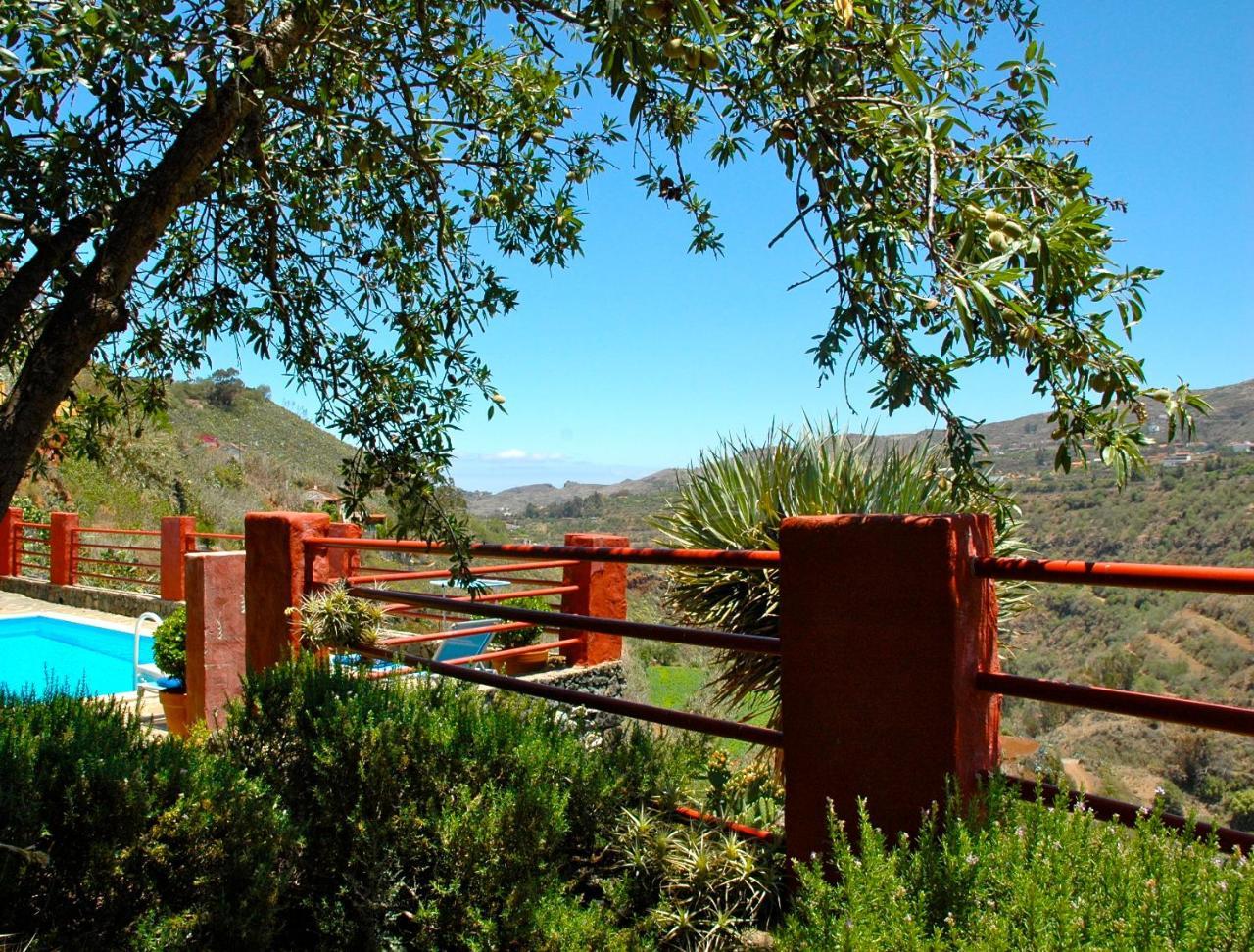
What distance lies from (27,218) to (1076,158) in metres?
3.60

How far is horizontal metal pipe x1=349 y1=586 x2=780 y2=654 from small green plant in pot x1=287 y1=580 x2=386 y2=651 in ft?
1.15

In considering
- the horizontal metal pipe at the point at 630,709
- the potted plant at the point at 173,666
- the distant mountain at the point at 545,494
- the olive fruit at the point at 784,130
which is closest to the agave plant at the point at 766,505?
the horizontal metal pipe at the point at 630,709

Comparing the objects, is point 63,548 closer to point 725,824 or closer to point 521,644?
point 521,644

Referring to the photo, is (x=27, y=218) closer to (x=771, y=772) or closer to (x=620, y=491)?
(x=771, y=772)

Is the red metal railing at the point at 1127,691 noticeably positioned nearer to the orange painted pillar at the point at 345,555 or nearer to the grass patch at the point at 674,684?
the orange painted pillar at the point at 345,555

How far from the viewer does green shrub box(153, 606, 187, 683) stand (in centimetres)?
809

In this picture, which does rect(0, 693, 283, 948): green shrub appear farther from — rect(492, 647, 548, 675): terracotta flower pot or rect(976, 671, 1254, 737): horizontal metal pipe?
rect(492, 647, 548, 675): terracotta flower pot

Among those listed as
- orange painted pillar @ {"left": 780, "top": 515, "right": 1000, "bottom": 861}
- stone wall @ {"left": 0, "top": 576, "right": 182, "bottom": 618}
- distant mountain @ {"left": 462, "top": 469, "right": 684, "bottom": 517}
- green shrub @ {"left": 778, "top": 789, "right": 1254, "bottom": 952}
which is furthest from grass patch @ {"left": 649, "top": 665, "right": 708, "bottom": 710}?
distant mountain @ {"left": 462, "top": 469, "right": 684, "bottom": 517}

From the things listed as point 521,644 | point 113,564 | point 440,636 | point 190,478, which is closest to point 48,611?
point 113,564

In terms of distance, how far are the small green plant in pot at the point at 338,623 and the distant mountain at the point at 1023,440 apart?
7.52ft

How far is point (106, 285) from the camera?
3.11m

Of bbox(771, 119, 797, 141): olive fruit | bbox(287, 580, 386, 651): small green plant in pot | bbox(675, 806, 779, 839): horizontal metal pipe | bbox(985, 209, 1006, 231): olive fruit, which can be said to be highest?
bbox(771, 119, 797, 141): olive fruit

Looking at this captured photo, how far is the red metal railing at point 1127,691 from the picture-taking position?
2.10m

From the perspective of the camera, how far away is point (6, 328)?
10.2 ft
